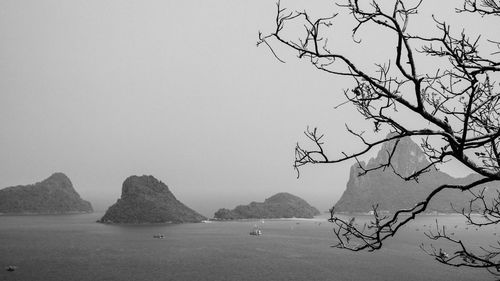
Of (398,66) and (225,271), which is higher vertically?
(398,66)

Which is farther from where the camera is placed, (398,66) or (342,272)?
(342,272)

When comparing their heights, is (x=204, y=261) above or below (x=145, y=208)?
below

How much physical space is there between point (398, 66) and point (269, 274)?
6531cm

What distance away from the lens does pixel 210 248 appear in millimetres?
96875

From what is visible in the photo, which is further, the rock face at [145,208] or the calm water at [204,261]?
the rock face at [145,208]

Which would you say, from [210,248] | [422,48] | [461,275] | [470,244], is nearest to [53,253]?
[210,248]

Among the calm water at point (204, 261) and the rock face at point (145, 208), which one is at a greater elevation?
the rock face at point (145, 208)

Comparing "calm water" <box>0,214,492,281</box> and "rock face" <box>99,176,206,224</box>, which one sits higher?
"rock face" <box>99,176,206,224</box>

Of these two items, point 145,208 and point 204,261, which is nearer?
point 204,261

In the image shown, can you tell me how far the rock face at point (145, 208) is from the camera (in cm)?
18312

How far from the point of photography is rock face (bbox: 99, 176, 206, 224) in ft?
601

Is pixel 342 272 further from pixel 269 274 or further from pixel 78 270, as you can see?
pixel 78 270

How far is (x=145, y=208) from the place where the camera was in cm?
18762

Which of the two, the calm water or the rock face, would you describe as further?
the rock face
